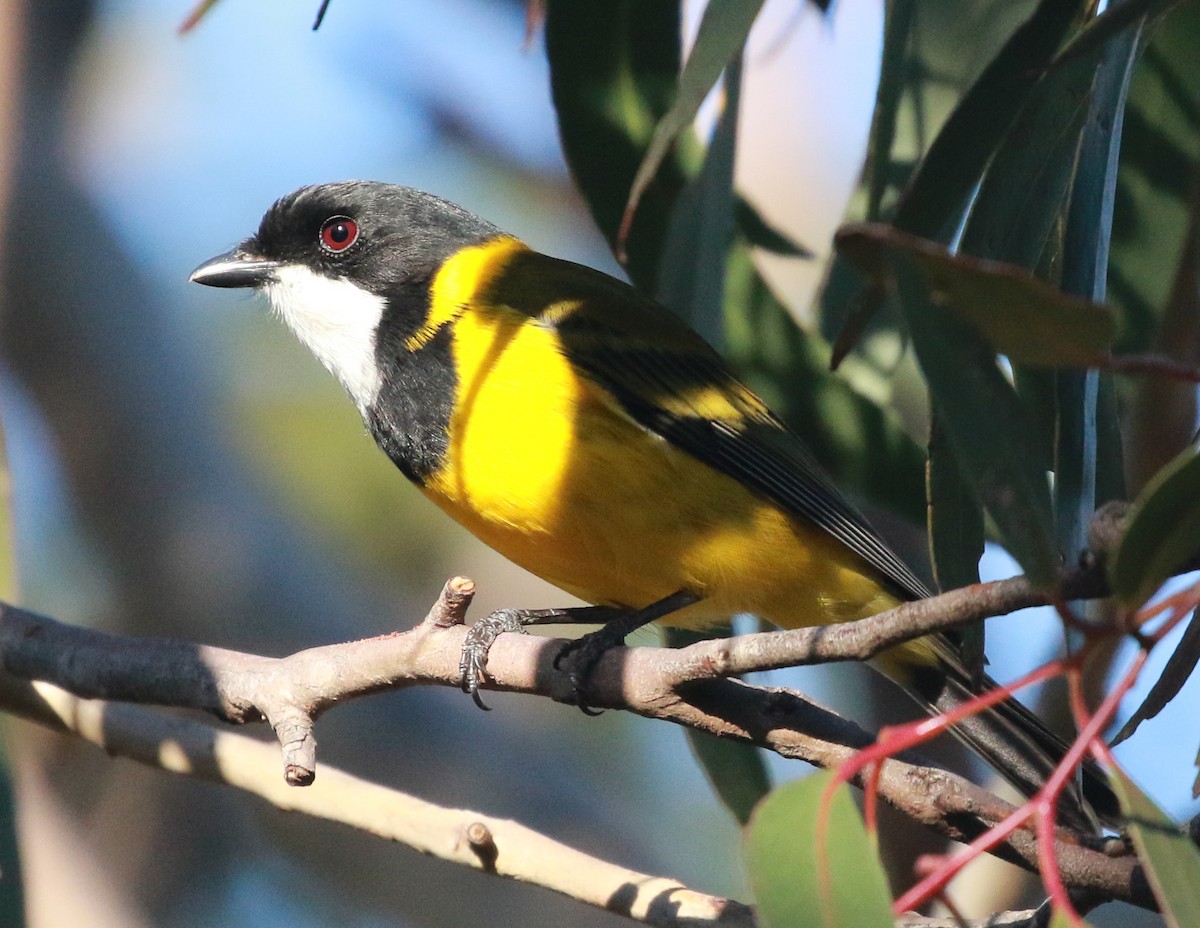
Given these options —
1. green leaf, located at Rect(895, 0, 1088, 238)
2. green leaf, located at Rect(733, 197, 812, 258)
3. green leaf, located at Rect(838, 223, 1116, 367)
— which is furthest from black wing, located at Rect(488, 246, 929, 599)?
green leaf, located at Rect(838, 223, 1116, 367)

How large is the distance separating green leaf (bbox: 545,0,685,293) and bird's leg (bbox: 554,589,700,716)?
867mm

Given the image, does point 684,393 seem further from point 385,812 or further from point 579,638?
point 385,812

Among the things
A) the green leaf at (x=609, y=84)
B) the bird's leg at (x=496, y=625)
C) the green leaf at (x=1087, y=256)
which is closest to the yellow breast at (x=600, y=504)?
the bird's leg at (x=496, y=625)

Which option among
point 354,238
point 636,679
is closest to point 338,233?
point 354,238

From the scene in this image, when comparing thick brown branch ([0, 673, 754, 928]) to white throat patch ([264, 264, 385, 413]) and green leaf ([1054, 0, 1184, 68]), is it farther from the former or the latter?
green leaf ([1054, 0, 1184, 68])

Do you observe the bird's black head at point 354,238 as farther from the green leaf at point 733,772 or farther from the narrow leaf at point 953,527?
the narrow leaf at point 953,527

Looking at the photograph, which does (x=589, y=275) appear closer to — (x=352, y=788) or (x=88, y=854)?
(x=352, y=788)

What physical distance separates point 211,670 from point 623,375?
1038 mm

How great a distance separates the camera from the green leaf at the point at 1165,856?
4.37ft

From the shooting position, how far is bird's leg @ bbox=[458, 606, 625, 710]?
2.25 m

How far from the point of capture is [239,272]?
3.53m

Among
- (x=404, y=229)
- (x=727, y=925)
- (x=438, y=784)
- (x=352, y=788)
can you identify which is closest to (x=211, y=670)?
(x=352, y=788)

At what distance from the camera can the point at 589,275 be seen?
11.4ft

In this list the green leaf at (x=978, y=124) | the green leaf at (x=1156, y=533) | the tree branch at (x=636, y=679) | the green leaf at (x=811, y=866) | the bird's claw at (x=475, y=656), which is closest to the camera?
the green leaf at (x=1156, y=533)
